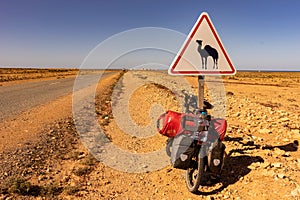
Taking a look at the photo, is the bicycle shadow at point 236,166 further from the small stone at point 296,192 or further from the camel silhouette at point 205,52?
the camel silhouette at point 205,52

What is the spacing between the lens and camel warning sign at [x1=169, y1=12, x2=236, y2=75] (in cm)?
361

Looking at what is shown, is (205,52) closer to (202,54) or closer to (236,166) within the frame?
(202,54)

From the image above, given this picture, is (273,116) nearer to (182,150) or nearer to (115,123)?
(115,123)

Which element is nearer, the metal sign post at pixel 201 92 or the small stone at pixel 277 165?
the metal sign post at pixel 201 92

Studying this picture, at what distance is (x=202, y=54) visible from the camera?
3.59 meters

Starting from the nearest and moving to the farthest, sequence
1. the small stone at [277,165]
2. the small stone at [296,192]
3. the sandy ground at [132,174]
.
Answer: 1. the small stone at [296,192]
2. the sandy ground at [132,174]
3. the small stone at [277,165]

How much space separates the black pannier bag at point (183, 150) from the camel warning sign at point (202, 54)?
1008 mm

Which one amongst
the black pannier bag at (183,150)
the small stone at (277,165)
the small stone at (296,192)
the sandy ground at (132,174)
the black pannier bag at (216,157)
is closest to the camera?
the small stone at (296,192)

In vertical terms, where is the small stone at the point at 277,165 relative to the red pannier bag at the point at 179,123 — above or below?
below

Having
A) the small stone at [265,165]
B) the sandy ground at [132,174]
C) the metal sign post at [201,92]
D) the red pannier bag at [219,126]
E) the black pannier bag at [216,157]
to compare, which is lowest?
the sandy ground at [132,174]

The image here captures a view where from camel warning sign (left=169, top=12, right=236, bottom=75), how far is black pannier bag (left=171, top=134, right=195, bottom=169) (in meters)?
1.01

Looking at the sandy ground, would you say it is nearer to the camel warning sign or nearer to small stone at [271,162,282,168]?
small stone at [271,162,282,168]

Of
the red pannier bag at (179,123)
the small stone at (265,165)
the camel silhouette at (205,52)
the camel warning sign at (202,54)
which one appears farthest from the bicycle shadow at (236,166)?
the camel silhouette at (205,52)

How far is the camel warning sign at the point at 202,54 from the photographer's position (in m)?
3.61
